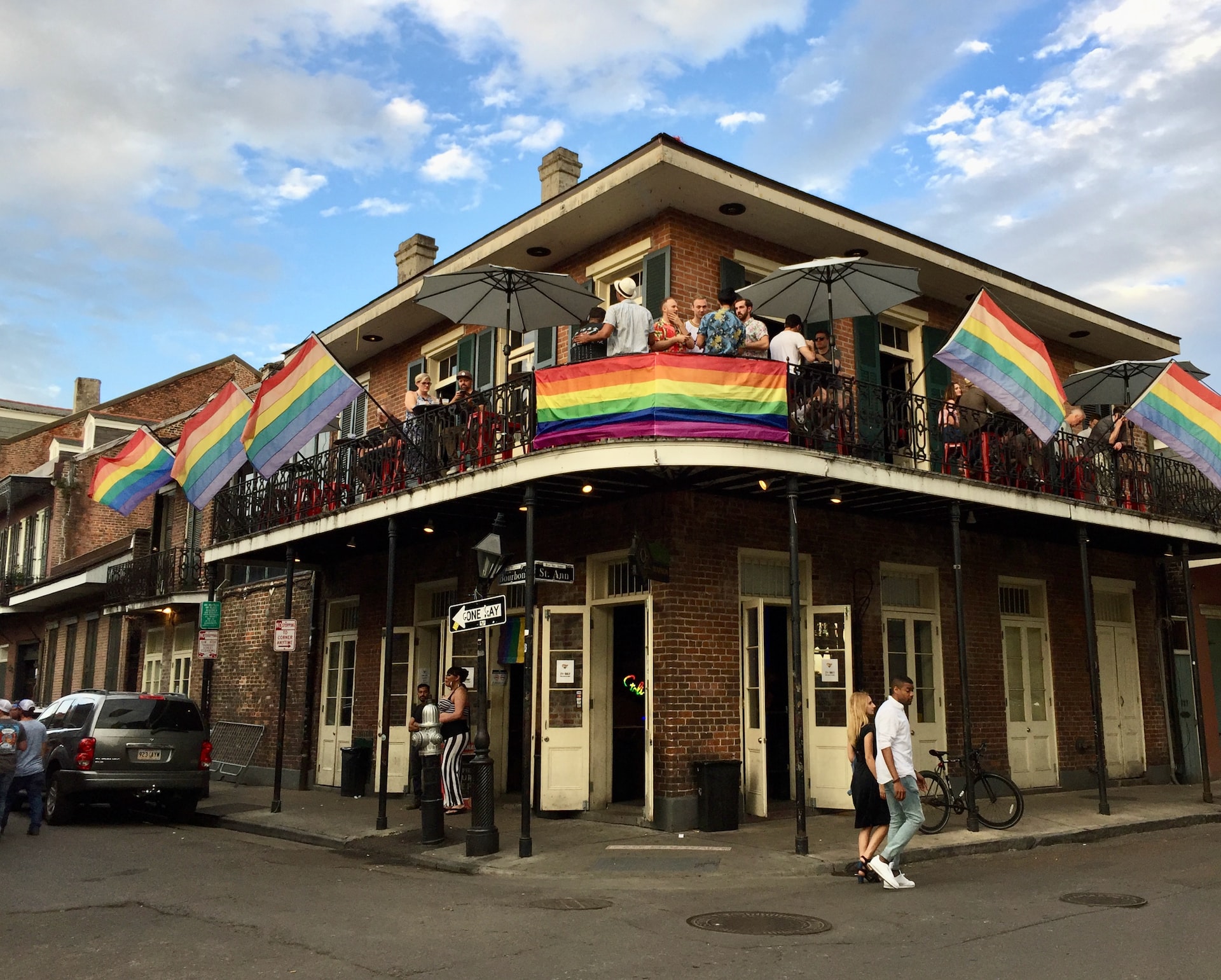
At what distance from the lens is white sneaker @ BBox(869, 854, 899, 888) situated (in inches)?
330

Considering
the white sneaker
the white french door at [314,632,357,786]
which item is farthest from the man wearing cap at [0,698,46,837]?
the white sneaker

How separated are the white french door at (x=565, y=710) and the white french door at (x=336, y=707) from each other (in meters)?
5.58

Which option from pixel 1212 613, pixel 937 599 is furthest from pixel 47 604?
pixel 1212 613

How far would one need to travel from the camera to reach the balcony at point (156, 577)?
879 inches

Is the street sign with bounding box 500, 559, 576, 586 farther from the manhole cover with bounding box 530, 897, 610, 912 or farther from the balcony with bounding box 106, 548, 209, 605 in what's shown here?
the balcony with bounding box 106, 548, 209, 605

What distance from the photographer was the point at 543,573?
1076cm

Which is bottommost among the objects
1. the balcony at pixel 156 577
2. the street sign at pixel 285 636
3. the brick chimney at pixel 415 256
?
the street sign at pixel 285 636

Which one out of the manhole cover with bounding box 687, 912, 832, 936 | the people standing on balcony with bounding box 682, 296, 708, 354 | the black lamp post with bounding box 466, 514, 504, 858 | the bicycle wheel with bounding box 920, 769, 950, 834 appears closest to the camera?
the manhole cover with bounding box 687, 912, 832, 936

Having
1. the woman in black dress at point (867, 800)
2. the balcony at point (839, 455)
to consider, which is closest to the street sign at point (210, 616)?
→ the balcony at point (839, 455)

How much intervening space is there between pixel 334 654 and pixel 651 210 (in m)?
9.46

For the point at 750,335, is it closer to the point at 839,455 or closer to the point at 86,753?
the point at 839,455

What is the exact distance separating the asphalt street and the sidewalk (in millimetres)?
258

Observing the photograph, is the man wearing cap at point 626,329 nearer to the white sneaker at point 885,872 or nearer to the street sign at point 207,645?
the white sneaker at point 885,872

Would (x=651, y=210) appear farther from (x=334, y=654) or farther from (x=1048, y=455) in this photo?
(x=334, y=654)
